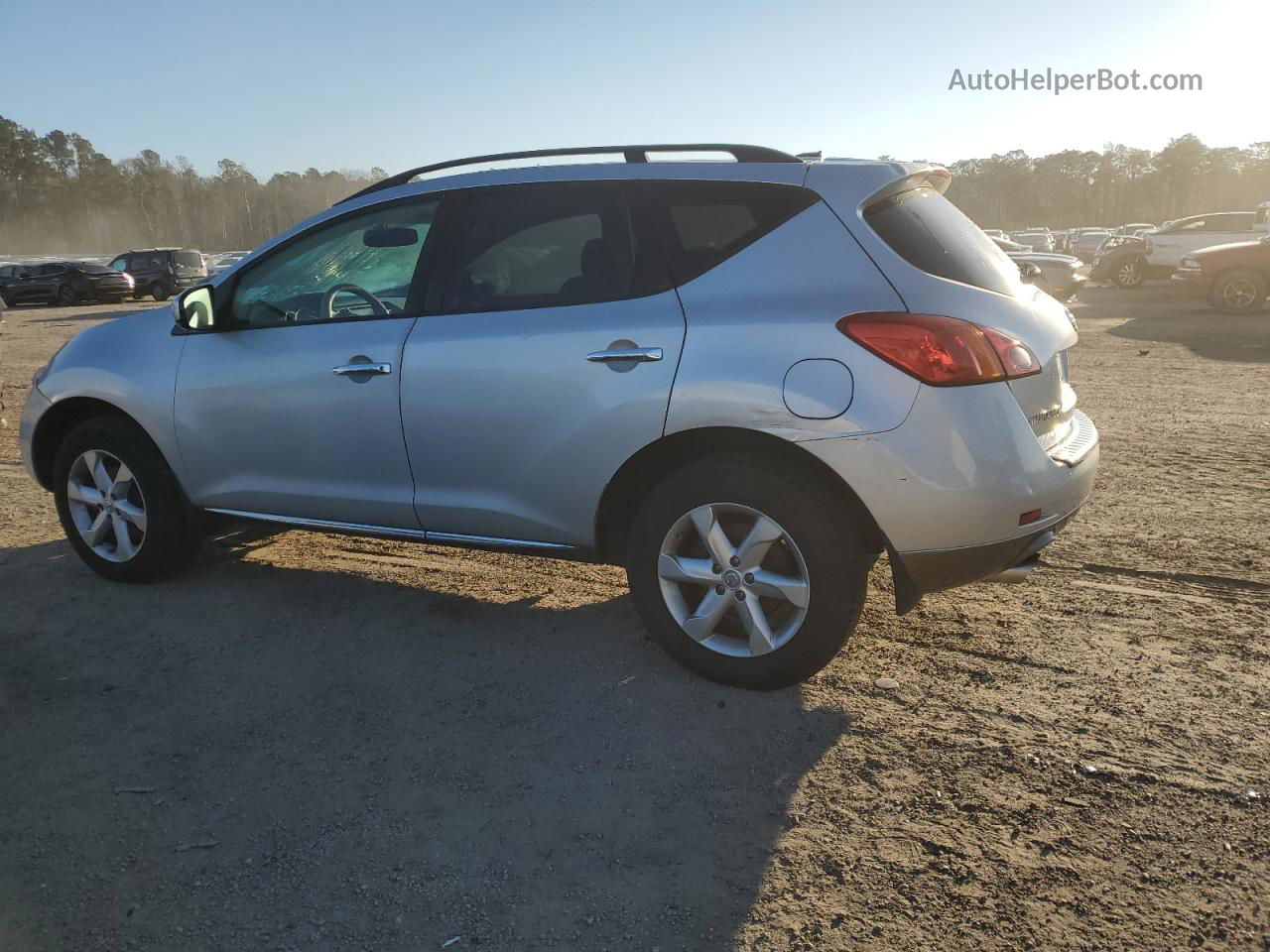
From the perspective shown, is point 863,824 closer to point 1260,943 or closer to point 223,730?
point 1260,943

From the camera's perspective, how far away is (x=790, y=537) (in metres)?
3.26

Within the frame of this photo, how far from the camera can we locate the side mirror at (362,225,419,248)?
160 inches

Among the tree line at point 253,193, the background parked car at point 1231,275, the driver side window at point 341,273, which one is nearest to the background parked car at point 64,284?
the background parked car at point 1231,275

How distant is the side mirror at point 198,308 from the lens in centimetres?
434

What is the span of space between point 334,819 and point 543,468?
140cm

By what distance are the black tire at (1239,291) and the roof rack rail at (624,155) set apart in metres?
17.0

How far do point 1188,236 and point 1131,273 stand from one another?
1.45 m

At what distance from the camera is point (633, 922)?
2.36 m

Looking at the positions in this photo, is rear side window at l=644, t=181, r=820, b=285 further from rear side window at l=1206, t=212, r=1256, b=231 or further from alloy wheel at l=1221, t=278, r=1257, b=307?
rear side window at l=1206, t=212, r=1256, b=231

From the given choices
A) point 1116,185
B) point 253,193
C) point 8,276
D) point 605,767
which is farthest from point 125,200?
point 605,767

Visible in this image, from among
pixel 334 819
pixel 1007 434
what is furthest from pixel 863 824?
pixel 334 819

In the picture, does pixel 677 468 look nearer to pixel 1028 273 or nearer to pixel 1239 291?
pixel 1028 273

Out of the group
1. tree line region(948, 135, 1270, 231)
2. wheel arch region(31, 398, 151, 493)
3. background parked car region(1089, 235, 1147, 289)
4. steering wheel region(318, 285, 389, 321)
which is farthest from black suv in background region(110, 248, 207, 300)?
tree line region(948, 135, 1270, 231)

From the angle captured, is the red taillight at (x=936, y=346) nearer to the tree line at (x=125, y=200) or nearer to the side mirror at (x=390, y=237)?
the side mirror at (x=390, y=237)
